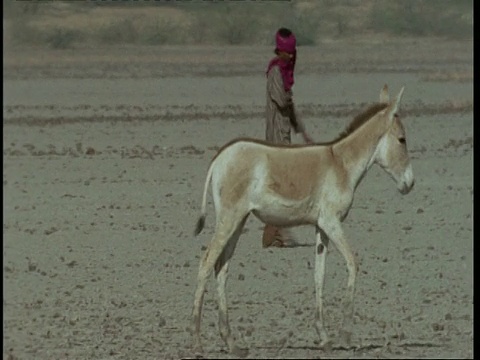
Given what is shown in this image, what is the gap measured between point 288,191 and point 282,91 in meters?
3.29

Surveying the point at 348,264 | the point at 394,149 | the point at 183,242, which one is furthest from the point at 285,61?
the point at 348,264

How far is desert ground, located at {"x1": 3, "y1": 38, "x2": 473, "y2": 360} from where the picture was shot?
34.1ft

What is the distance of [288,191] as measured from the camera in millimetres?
9219

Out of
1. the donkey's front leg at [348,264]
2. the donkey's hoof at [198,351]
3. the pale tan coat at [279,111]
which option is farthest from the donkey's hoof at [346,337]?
the pale tan coat at [279,111]

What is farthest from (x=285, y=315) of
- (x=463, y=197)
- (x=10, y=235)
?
(x=463, y=197)

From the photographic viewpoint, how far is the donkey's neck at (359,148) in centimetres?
954

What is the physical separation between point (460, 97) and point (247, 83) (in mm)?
6874

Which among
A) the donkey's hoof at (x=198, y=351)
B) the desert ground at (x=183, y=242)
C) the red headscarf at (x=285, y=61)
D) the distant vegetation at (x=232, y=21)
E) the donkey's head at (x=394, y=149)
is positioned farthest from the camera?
the distant vegetation at (x=232, y=21)

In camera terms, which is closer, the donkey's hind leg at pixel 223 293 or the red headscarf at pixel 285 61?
the donkey's hind leg at pixel 223 293

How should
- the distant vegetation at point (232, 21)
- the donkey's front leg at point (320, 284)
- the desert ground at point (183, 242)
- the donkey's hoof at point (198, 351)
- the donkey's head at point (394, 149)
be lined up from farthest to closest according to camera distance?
the distant vegetation at point (232, 21), the desert ground at point (183, 242), the donkey's head at point (394, 149), the donkey's front leg at point (320, 284), the donkey's hoof at point (198, 351)

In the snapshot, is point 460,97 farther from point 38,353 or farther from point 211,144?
point 38,353

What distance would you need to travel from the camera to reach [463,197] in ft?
57.1

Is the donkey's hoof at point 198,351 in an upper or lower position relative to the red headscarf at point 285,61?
lower

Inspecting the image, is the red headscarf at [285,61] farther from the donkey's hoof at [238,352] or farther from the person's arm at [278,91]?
the donkey's hoof at [238,352]
